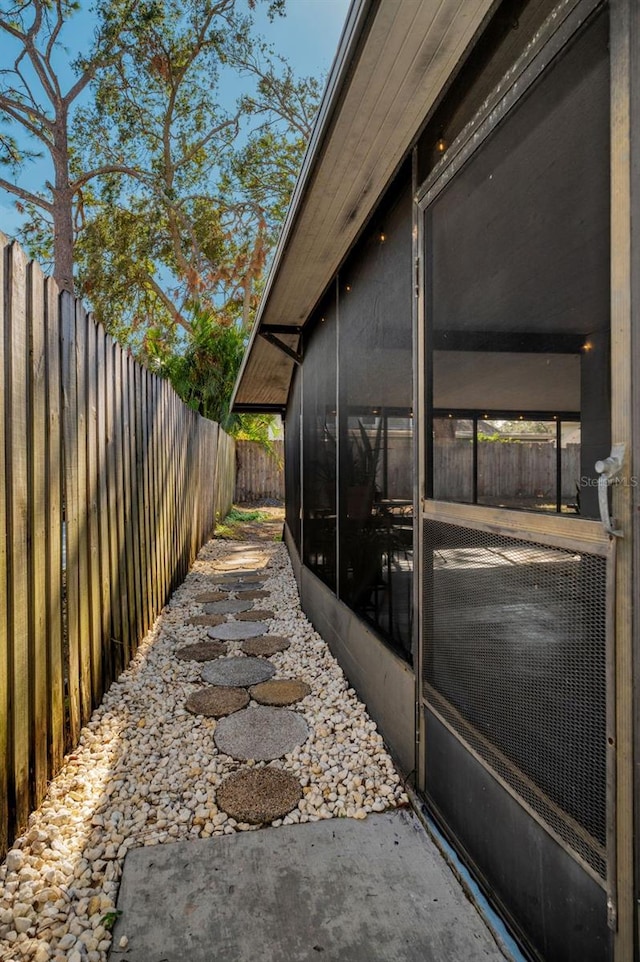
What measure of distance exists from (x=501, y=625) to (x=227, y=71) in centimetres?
1553

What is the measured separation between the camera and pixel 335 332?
133 inches

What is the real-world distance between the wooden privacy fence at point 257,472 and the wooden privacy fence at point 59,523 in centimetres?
1029

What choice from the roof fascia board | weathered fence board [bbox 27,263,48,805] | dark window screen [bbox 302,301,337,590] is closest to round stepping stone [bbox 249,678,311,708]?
dark window screen [bbox 302,301,337,590]

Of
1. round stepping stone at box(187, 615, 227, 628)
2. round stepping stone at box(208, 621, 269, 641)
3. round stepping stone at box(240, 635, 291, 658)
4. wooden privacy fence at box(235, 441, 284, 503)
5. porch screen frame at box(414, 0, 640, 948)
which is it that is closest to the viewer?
porch screen frame at box(414, 0, 640, 948)

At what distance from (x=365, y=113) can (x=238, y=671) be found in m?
2.83

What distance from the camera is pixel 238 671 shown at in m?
3.13

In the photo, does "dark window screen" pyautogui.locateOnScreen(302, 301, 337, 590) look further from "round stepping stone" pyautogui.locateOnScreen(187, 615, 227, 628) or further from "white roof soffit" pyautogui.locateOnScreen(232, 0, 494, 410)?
"round stepping stone" pyautogui.locateOnScreen(187, 615, 227, 628)

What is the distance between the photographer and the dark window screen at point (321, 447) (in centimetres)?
A: 354

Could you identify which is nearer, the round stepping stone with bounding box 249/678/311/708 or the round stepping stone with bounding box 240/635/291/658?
the round stepping stone with bounding box 249/678/311/708

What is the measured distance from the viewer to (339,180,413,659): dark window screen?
2129 mm

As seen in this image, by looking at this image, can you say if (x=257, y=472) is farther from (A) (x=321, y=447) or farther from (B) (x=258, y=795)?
(B) (x=258, y=795)

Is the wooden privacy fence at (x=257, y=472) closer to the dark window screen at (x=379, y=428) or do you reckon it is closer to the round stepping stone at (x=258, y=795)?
the dark window screen at (x=379, y=428)

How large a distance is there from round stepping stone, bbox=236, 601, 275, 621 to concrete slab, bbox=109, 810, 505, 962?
2521mm

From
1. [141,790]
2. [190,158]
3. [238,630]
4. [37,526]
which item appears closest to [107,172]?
[190,158]
